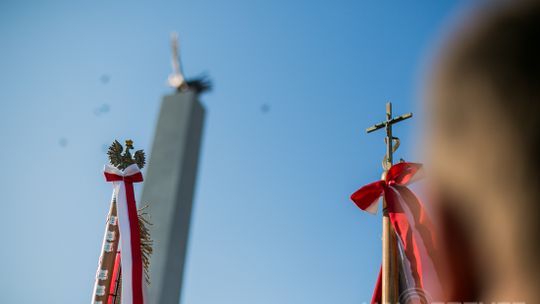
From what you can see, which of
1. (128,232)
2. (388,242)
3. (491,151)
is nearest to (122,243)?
(128,232)

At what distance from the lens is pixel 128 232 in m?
8.11

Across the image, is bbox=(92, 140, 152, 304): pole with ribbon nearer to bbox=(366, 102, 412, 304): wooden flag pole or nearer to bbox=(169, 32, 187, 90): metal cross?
bbox=(366, 102, 412, 304): wooden flag pole

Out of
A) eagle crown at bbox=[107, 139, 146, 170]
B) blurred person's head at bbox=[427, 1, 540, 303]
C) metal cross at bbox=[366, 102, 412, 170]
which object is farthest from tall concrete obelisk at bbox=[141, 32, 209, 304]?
blurred person's head at bbox=[427, 1, 540, 303]

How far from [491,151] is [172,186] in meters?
70.6

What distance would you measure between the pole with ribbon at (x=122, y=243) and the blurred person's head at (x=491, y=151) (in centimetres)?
723

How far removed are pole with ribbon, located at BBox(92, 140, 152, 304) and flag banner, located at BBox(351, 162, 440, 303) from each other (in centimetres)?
346

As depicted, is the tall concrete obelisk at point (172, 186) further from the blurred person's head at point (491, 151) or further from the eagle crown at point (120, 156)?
the blurred person's head at point (491, 151)

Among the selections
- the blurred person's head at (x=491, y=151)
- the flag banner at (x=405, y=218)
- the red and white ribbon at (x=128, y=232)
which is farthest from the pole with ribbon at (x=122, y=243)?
the blurred person's head at (x=491, y=151)

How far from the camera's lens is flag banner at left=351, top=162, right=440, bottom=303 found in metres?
6.08

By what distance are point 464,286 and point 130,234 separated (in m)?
7.38

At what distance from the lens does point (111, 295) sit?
318 inches

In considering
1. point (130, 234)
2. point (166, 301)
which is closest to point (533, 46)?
point (130, 234)

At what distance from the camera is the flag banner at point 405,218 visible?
6.08 meters

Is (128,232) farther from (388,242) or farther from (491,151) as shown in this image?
(491,151)
